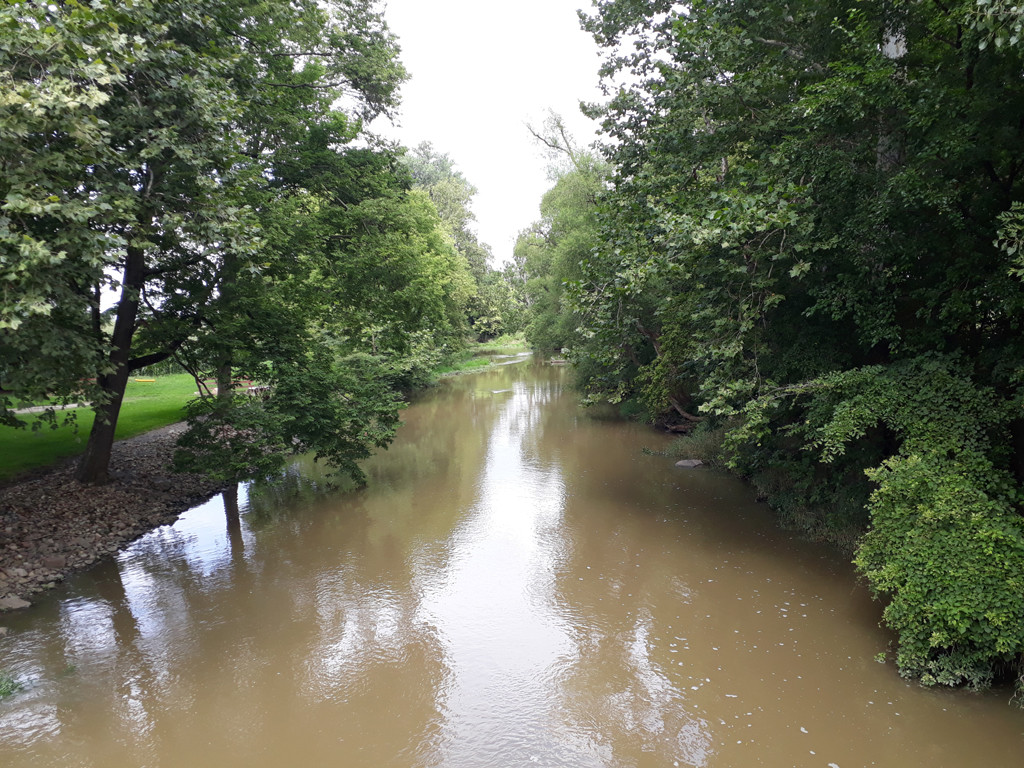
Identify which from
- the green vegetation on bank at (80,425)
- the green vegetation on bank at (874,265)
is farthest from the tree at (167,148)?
the green vegetation on bank at (874,265)

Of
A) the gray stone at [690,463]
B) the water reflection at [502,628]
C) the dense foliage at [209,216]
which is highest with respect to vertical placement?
the dense foliage at [209,216]

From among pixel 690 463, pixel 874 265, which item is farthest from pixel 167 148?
pixel 690 463

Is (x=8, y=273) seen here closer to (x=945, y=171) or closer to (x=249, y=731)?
(x=249, y=731)

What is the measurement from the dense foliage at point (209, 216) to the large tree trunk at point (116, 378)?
0.04m

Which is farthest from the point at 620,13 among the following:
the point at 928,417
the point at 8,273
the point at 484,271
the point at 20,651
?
the point at 484,271

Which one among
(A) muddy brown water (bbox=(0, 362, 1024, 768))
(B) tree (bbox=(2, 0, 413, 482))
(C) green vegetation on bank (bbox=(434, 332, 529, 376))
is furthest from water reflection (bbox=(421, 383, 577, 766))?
(C) green vegetation on bank (bbox=(434, 332, 529, 376))

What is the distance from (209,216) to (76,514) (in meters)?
6.99

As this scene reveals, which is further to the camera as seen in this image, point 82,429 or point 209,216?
point 82,429

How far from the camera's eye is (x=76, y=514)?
10945 mm

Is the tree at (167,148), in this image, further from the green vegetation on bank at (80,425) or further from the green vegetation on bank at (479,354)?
the green vegetation on bank at (479,354)

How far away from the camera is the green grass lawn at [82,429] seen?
1291 cm

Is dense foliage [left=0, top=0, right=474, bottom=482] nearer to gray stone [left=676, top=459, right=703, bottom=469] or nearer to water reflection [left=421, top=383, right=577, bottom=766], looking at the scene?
water reflection [left=421, top=383, right=577, bottom=766]

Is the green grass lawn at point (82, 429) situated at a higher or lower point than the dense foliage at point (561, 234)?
lower

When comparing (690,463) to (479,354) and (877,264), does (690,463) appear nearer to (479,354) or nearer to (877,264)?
(877,264)
